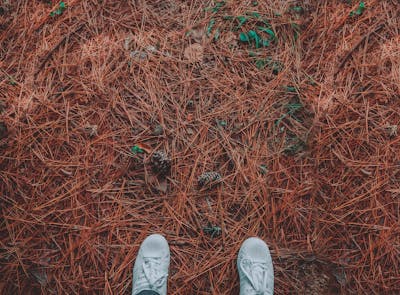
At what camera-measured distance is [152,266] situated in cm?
→ 175

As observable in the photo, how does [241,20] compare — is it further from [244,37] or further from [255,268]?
[255,268]

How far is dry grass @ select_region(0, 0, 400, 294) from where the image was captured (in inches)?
69.8

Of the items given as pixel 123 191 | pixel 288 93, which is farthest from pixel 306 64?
Answer: pixel 123 191

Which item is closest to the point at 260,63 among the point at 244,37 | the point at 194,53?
the point at 244,37

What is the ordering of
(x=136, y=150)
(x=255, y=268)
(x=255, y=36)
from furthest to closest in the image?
(x=255, y=36) → (x=136, y=150) → (x=255, y=268)

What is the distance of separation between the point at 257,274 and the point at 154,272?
525 mm

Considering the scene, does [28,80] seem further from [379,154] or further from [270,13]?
[379,154]

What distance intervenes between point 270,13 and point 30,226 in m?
1.77

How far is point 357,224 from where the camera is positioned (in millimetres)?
1765

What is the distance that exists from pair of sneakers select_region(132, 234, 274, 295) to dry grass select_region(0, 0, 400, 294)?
0.16ft

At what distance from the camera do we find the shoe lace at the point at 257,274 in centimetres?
174

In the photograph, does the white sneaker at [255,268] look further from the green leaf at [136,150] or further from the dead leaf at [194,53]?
the dead leaf at [194,53]

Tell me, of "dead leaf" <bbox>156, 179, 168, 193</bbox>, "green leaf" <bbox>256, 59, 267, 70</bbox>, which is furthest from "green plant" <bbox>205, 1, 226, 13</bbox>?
"dead leaf" <bbox>156, 179, 168, 193</bbox>

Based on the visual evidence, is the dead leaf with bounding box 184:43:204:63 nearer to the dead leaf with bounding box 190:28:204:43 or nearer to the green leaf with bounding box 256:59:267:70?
the dead leaf with bounding box 190:28:204:43
